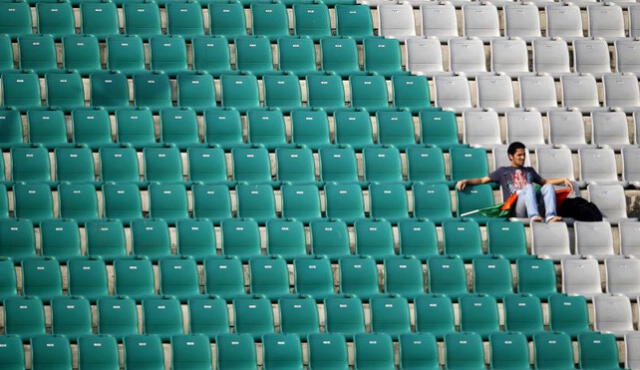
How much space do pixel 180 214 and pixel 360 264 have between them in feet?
4.52

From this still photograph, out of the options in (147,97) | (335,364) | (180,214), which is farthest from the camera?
(147,97)

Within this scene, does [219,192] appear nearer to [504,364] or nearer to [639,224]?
[504,364]

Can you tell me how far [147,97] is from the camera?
1239 cm

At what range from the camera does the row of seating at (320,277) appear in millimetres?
10992

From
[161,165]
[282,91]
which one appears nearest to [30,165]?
[161,165]

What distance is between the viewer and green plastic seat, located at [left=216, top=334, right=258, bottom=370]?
1064cm

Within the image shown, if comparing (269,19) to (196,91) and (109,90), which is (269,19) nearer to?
(196,91)

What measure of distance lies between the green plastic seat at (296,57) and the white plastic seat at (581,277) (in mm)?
2647

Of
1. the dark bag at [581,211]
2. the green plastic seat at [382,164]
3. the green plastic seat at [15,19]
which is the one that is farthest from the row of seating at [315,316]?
the green plastic seat at [15,19]

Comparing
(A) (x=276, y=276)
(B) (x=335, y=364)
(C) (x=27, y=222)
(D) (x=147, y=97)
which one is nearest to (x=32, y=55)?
(D) (x=147, y=97)

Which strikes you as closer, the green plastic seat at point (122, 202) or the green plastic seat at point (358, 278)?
the green plastic seat at point (358, 278)

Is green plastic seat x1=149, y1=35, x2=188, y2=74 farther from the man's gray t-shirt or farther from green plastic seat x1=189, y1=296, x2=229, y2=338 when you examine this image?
the man's gray t-shirt

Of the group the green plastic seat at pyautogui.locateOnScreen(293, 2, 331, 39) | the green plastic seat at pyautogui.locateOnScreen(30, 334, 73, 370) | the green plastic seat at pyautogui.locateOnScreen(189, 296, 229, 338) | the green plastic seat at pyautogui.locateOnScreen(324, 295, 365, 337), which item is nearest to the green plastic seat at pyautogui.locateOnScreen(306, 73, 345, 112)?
the green plastic seat at pyautogui.locateOnScreen(293, 2, 331, 39)

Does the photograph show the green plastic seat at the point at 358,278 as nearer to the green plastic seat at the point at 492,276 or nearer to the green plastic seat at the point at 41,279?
the green plastic seat at the point at 492,276
